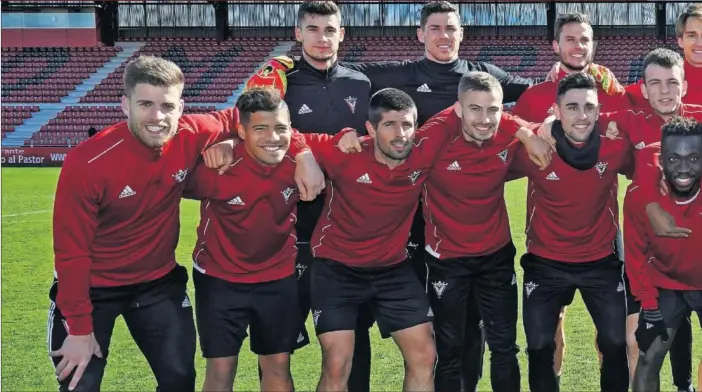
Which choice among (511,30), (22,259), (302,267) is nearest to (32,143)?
(22,259)

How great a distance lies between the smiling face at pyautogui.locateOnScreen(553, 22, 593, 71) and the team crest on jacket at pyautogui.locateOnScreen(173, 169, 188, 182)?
2.86 meters

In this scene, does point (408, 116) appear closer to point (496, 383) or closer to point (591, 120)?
point (591, 120)

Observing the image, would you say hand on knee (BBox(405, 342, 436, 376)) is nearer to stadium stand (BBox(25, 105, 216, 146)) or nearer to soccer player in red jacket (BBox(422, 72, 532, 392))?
soccer player in red jacket (BBox(422, 72, 532, 392))

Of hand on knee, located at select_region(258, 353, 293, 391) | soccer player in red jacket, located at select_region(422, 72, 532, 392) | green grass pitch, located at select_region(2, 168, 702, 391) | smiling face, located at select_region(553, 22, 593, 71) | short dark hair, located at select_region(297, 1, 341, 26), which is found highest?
short dark hair, located at select_region(297, 1, 341, 26)

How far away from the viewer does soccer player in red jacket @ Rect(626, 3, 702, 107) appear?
5.49 m

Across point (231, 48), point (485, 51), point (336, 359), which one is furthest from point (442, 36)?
point (231, 48)

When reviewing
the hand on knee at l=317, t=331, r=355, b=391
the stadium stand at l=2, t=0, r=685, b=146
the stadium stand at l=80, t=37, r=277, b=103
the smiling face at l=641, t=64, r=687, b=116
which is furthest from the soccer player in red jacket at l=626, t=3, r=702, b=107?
the stadium stand at l=80, t=37, r=277, b=103

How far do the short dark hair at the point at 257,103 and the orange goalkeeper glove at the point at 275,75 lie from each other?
0.44 m

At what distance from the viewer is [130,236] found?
4.26 metres

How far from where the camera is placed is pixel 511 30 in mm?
34125

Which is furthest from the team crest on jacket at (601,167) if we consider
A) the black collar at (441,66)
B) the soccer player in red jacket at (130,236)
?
the soccer player in red jacket at (130,236)

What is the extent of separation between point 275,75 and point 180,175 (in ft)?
4.18

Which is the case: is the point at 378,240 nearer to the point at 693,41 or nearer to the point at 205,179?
the point at 205,179

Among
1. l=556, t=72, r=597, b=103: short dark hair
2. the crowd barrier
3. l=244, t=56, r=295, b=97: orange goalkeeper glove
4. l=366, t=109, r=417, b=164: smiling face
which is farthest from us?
the crowd barrier
